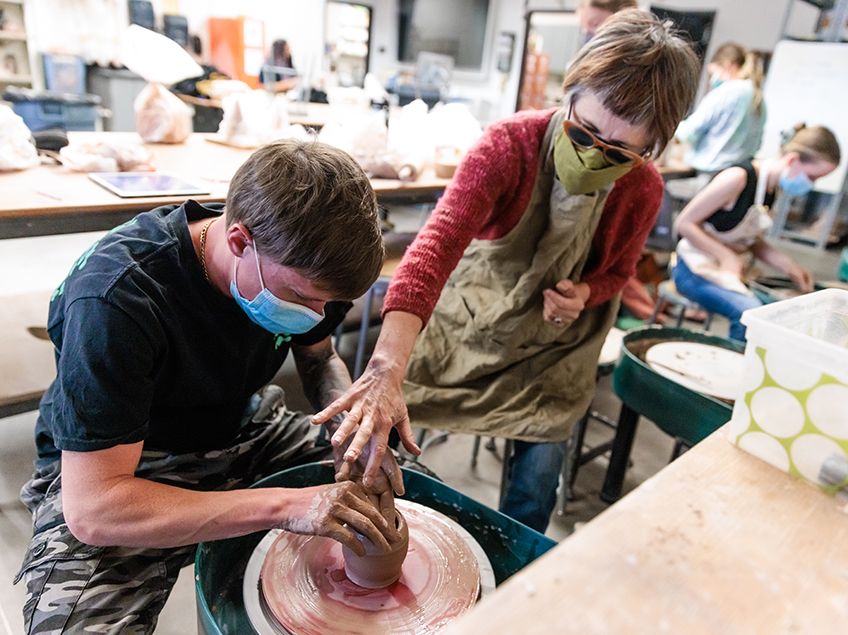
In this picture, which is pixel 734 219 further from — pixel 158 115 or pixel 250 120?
pixel 158 115

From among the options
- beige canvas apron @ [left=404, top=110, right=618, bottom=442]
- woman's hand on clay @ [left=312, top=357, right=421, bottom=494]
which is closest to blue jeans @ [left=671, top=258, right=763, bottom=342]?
beige canvas apron @ [left=404, top=110, right=618, bottom=442]

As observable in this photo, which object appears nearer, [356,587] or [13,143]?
[356,587]

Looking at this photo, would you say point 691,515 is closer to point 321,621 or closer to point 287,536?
point 321,621

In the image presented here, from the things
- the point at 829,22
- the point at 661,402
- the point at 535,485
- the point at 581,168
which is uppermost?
the point at 829,22

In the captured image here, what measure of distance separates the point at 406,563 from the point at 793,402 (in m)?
0.72

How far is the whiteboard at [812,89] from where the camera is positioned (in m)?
5.90

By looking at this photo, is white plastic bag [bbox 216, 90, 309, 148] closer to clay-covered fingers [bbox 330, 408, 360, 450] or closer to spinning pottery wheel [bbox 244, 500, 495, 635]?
clay-covered fingers [bbox 330, 408, 360, 450]

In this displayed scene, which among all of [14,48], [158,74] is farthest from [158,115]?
[14,48]

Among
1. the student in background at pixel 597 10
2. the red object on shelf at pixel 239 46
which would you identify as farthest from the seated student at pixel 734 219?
the red object on shelf at pixel 239 46

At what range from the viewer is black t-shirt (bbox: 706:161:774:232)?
2875 mm

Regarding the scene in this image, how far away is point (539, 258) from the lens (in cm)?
165

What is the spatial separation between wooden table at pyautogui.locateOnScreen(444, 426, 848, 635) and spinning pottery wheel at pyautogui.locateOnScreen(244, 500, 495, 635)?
0.48 metres

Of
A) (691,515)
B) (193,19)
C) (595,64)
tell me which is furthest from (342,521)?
(193,19)

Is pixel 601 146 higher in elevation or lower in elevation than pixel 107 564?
higher
